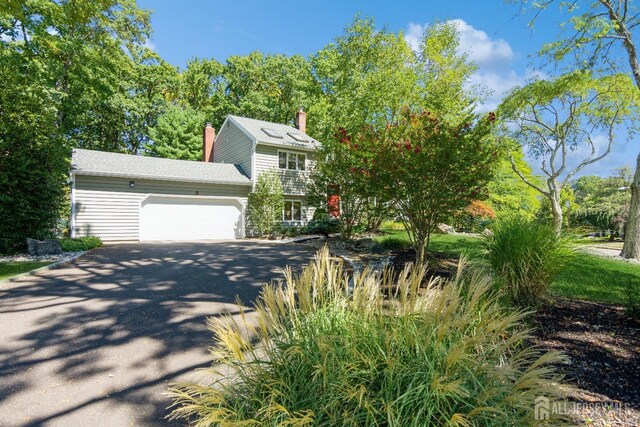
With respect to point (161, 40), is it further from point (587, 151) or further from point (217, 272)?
point (587, 151)

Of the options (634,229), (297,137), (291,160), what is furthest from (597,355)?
(297,137)

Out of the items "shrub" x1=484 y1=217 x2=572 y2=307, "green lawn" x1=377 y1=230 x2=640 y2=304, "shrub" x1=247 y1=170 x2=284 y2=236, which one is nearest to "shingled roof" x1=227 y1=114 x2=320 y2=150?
"shrub" x1=247 y1=170 x2=284 y2=236

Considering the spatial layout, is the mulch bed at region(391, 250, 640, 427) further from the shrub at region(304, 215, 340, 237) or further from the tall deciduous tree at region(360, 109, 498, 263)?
the shrub at region(304, 215, 340, 237)

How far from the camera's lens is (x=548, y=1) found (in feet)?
34.9

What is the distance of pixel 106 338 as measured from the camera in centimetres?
386

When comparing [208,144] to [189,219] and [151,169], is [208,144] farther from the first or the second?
[189,219]

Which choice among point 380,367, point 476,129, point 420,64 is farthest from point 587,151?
point 380,367

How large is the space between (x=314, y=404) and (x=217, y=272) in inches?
242

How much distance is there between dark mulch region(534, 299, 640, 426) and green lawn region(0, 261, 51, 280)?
922 centimetres

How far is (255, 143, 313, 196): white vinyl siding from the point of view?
689 inches

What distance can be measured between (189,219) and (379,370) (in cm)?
1550

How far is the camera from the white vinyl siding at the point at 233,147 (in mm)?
18030

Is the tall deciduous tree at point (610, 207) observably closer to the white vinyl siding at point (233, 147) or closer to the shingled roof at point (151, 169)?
the white vinyl siding at point (233, 147)

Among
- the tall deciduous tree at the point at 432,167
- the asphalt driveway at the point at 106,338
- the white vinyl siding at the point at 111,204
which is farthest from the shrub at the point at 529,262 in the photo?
the white vinyl siding at the point at 111,204
